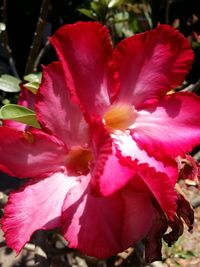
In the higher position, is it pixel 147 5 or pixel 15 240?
pixel 15 240

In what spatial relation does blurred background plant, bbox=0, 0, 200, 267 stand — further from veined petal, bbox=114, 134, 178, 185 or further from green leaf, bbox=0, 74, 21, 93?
veined petal, bbox=114, 134, 178, 185

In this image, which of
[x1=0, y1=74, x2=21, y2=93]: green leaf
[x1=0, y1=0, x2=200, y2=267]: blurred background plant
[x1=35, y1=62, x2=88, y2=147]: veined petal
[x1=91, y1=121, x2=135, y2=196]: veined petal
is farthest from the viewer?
[x1=0, y1=0, x2=200, y2=267]: blurred background plant

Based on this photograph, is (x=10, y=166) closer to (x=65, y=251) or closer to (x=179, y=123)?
(x=179, y=123)

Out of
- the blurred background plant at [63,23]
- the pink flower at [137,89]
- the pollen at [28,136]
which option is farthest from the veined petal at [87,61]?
the blurred background plant at [63,23]

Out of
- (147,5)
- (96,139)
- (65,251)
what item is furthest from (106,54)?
(147,5)

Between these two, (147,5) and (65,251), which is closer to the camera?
(65,251)

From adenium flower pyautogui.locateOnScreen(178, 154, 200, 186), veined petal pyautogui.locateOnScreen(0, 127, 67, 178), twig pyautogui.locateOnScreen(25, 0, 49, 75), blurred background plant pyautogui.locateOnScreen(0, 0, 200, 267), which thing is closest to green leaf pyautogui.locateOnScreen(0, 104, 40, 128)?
veined petal pyautogui.locateOnScreen(0, 127, 67, 178)

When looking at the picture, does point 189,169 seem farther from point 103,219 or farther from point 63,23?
point 63,23
